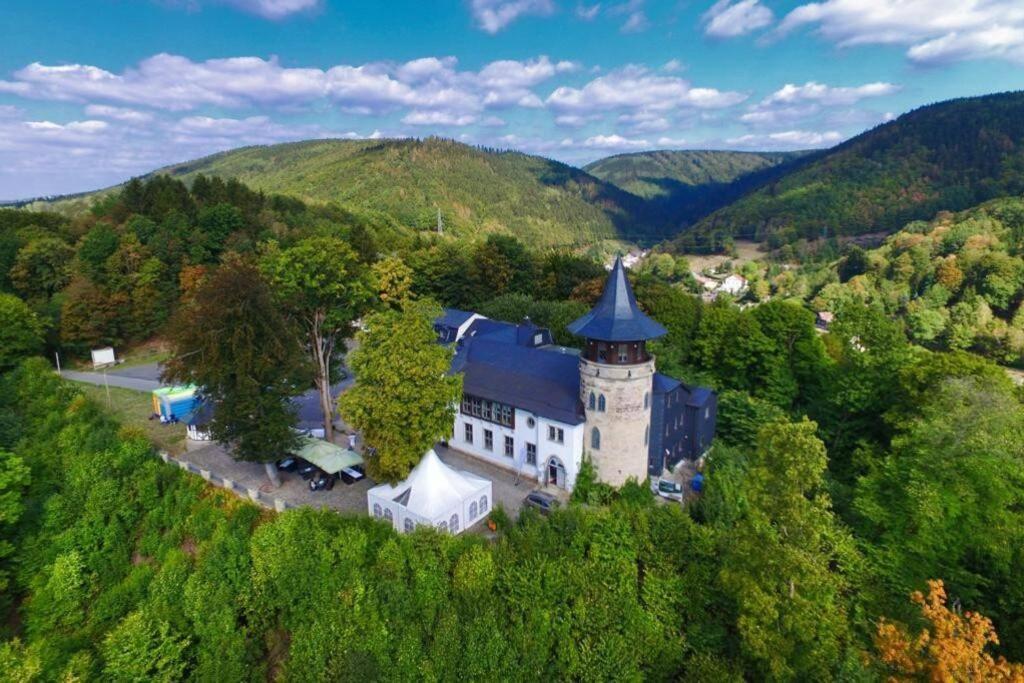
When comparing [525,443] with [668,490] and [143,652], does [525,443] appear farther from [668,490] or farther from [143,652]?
[143,652]

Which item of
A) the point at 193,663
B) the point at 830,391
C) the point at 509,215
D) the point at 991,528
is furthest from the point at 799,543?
the point at 509,215

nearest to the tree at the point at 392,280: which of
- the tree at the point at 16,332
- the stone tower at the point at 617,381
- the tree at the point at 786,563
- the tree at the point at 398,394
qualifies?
the tree at the point at 16,332

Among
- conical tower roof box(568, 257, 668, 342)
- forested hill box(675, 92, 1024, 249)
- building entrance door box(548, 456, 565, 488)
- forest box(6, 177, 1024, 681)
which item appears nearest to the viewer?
forest box(6, 177, 1024, 681)

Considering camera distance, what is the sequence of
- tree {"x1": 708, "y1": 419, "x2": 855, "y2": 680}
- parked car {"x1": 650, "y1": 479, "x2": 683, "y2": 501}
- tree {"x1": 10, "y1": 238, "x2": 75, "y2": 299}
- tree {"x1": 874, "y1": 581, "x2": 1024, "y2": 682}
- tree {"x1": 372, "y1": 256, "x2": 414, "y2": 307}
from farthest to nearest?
tree {"x1": 372, "y1": 256, "x2": 414, "y2": 307} → tree {"x1": 10, "y1": 238, "x2": 75, "y2": 299} → parked car {"x1": 650, "y1": 479, "x2": 683, "y2": 501} → tree {"x1": 708, "y1": 419, "x2": 855, "y2": 680} → tree {"x1": 874, "y1": 581, "x2": 1024, "y2": 682}

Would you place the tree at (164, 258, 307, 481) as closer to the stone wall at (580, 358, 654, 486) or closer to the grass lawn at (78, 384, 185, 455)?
the grass lawn at (78, 384, 185, 455)

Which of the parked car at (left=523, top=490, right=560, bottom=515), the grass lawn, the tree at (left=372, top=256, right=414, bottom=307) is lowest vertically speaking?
the parked car at (left=523, top=490, right=560, bottom=515)

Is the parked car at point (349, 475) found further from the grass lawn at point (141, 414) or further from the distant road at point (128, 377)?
the distant road at point (128, 377)

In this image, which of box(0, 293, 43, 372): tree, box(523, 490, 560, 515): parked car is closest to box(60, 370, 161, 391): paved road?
box(0, 293, 43, 372): tree
